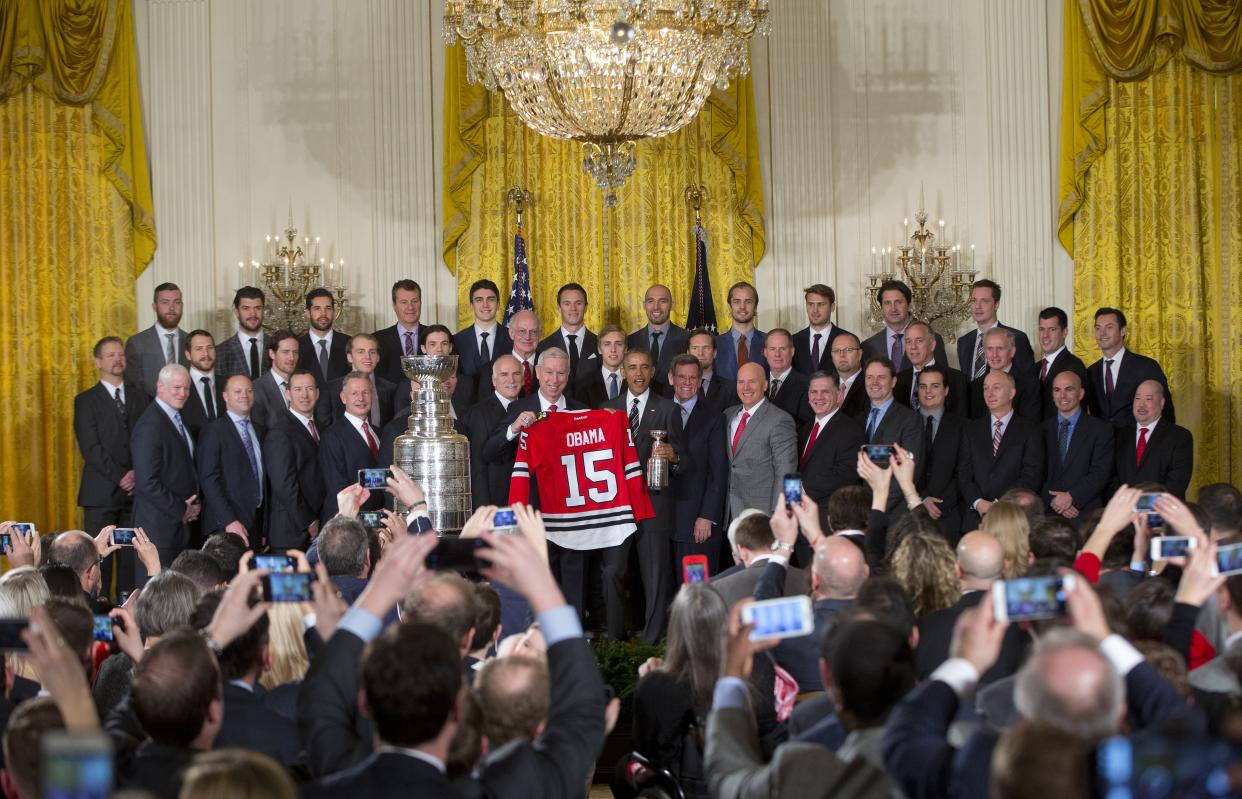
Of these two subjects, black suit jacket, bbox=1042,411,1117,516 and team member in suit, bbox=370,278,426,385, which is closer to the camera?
black suit jacket, bbox=1042,411,1117,516

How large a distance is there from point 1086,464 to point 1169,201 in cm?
322

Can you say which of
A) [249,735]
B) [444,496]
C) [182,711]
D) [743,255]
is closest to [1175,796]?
[182,711]

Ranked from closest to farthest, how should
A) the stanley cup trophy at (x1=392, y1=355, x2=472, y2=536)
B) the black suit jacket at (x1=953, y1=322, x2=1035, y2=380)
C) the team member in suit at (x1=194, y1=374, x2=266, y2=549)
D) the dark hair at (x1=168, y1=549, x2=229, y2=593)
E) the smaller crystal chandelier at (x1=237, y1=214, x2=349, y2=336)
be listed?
the dark hair at (x1=168, y1=549, x2=229, y2=593)
the stanley cup trophy at (x1=392, y1=355, x2=472, y2=536)
the team member in suit at (x1=194, y1=374, x2=266, y2=549)
the black suit jacket at (x1=953, y1=322, x2=1035, y2=380)
the smaller crystal chandelier at (x1=237, y1=214, x2=349, y2=336)

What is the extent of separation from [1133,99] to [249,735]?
9406mm

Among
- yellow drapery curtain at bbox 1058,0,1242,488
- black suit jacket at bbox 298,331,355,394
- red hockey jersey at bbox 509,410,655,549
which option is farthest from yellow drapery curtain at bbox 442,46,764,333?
red hockey jersey at bbox 509,410,655,549

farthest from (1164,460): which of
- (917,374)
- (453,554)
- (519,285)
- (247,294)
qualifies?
A: (453,554)

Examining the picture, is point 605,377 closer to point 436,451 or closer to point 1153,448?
point 436,451

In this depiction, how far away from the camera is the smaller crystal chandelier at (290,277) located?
11.0 meters

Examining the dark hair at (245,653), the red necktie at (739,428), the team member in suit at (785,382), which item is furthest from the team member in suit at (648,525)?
the dark hair at (245,653)

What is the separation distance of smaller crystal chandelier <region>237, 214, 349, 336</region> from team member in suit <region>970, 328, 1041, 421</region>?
4.65 m

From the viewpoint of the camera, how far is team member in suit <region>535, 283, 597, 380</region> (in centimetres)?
1003

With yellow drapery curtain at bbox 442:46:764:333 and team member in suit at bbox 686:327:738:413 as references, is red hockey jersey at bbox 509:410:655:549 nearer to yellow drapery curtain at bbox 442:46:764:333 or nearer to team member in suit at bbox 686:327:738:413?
team member in suit at bbox 686:327:738:413

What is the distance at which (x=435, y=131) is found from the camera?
1145 centimetres

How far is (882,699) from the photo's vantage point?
2.92 meters
